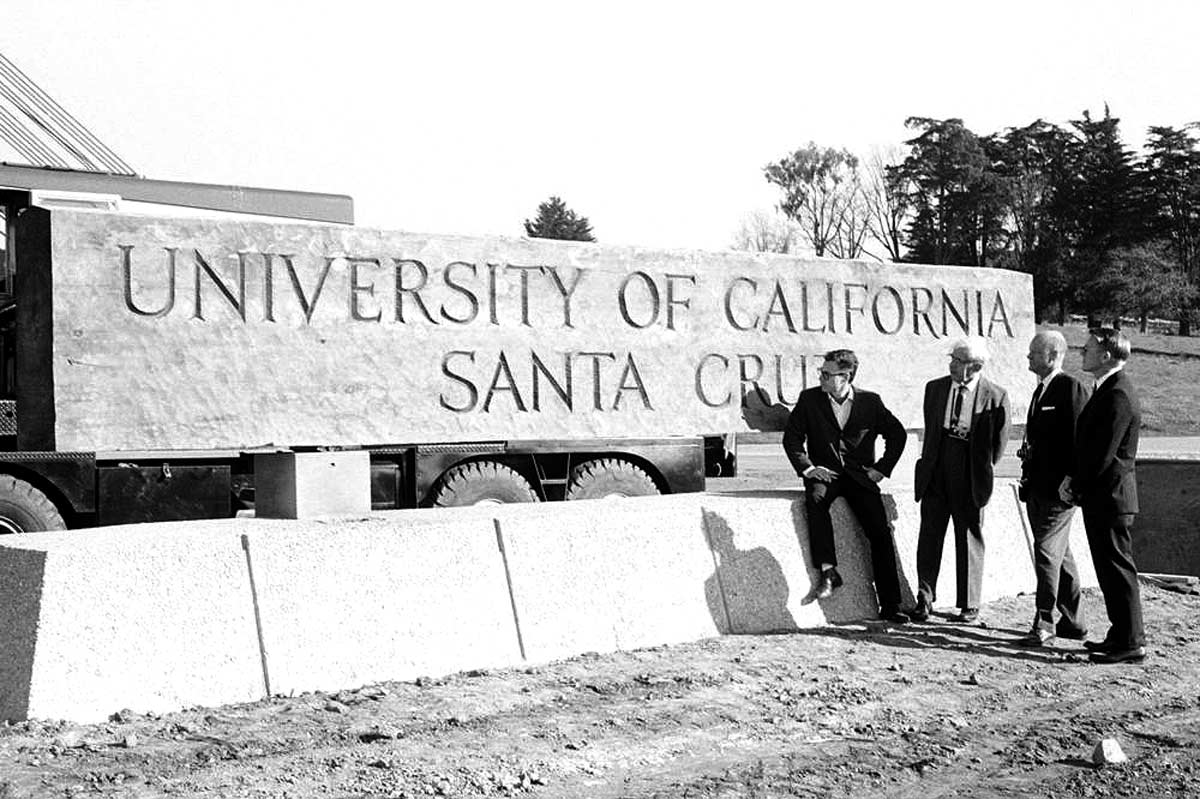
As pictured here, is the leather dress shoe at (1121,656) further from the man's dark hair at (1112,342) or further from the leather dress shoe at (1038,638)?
the man's dark hair at (1112,342)

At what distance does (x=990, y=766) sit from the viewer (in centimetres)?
563

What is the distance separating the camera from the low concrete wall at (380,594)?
234 inches

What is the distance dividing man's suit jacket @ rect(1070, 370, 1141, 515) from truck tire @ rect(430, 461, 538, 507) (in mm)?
4985

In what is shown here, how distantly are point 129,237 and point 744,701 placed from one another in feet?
19.7

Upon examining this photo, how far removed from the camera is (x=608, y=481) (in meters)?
12.0

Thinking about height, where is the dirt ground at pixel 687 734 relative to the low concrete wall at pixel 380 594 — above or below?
below

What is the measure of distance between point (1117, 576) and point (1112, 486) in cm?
51

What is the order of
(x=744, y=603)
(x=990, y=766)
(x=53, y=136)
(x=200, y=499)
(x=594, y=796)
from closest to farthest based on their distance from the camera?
(x=594, y=796) → (x=990, y=766) → (x=744, y=603) → (x=200, y=499) → (x=53, y=136)

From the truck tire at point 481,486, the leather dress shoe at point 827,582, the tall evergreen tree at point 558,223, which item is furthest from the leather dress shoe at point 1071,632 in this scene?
the tall evergreen tree at point 558,223

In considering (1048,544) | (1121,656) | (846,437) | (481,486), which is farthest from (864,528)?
(481,486)

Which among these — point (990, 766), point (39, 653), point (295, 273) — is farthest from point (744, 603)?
point (295, 273)

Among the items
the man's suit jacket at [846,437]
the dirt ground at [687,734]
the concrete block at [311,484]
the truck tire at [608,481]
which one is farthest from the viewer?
the truck tire at [608,481]

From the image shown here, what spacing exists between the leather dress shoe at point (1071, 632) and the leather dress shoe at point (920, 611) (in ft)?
2.45

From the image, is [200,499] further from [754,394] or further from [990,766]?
[990,766]
